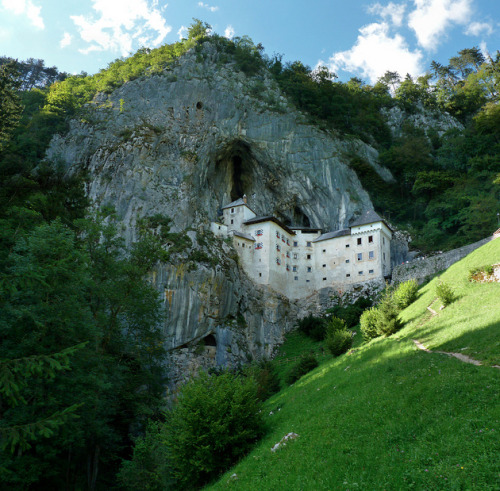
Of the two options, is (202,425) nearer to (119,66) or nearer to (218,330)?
(218,330)

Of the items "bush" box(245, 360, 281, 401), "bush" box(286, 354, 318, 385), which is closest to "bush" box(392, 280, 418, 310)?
"bush" box(286, 354, 318, 385)

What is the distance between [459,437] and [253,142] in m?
54.8

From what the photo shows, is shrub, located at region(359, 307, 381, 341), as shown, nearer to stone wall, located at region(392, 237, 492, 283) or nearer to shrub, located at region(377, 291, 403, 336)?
shrub, located at region(377, 291, 403, 336)

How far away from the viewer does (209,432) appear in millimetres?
14930

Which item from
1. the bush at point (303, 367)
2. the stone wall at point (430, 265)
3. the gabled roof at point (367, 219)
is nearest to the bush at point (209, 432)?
the bush at point (303, 367)

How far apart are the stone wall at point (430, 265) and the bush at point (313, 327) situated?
10.5 meters

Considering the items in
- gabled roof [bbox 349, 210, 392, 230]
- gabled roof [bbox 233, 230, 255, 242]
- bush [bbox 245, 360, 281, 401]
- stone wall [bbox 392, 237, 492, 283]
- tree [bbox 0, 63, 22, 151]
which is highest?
tree [bbox 0, 63, 22, 151]

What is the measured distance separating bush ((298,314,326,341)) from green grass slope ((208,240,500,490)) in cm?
2715

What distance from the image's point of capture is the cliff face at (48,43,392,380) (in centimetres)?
4575

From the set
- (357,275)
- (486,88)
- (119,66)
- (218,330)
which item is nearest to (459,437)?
(218,330)

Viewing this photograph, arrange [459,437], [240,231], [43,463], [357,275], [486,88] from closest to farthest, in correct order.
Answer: [459,437]
[43,463]
[357,275]
[240,231]
[486,88]

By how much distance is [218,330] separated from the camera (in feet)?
148

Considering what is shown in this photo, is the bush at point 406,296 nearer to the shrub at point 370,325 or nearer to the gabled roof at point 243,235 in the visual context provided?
the shrub at point 370,325

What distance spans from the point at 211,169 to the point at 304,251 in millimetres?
18546
